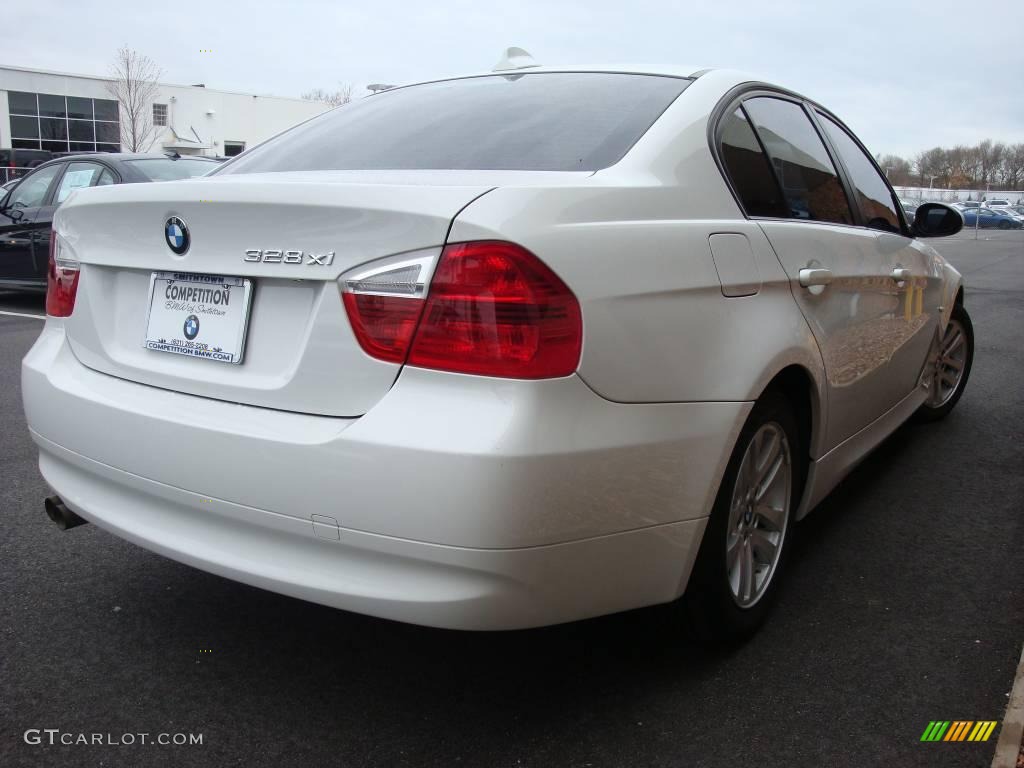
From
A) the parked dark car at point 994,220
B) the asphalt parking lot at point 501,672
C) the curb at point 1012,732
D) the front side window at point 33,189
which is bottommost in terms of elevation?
the parked dark car at point 994,220

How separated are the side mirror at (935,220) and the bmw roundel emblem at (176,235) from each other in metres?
3.44

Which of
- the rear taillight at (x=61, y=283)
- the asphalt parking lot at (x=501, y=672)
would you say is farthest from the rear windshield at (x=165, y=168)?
the rear taillight at (x=61, y=283)

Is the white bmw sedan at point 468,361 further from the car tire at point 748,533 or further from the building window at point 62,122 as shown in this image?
the building window at point 62,122

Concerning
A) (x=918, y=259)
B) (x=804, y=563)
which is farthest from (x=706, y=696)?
(x=918, y=259)

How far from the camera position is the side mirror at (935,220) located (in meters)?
4.52

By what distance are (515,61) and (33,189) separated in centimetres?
847

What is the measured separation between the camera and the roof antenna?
3.30 m

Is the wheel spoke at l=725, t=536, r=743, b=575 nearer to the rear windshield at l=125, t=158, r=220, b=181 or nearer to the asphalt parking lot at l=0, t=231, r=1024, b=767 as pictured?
the asphalt parking lot at l=0, t=231, r=1024, b=767

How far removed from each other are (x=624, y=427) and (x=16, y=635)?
1844mm

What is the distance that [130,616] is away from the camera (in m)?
2.87

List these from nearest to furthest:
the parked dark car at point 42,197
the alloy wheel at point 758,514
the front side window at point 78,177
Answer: the alloy wheel at point 758,514 → the parked dark car at point 42,197 → the front side window at point 78,177

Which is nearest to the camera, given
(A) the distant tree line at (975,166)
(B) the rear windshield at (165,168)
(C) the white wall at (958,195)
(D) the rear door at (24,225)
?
(B) the rear windshield at (165,168)

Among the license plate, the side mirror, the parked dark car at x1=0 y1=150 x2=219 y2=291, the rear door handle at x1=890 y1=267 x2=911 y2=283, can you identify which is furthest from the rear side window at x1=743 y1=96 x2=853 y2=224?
the parked dark car at x1=0 y1=150 x2=219 y2=291

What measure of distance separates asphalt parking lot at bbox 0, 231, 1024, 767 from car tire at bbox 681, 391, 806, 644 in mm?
106
